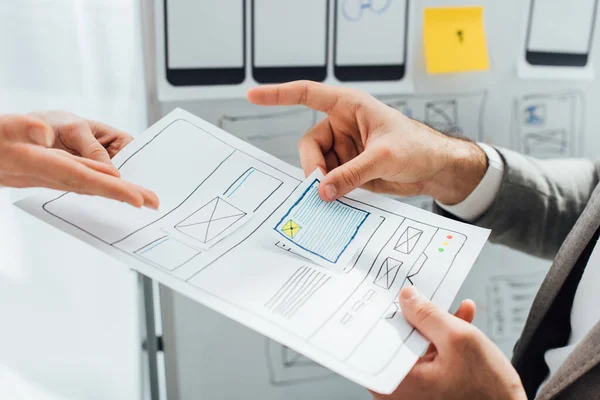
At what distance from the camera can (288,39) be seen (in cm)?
78

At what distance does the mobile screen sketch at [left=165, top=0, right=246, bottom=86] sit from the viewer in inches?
28.8

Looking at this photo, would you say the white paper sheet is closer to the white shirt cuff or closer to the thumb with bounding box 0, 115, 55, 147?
the thumb with bounding box 0, 115, 55, 147

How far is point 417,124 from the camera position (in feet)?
2.16

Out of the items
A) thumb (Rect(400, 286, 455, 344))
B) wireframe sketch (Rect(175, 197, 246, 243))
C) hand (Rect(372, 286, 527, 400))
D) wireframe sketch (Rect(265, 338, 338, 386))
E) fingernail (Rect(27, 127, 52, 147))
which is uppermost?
fingernail (Rect(27, 127, 52, 147))

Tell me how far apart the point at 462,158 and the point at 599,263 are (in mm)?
213

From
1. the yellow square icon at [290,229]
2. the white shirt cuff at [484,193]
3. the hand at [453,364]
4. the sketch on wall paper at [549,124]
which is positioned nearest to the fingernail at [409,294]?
the hand at [453,364]

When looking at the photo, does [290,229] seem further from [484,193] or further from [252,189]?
[484,193]

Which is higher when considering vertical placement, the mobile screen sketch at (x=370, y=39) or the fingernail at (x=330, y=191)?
the mobile screen sketch at (x=370, y=39)

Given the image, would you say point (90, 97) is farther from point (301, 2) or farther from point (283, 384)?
point (283, 384)

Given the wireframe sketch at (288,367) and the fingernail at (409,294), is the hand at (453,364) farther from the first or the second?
the wireframe sketch at (288,367)

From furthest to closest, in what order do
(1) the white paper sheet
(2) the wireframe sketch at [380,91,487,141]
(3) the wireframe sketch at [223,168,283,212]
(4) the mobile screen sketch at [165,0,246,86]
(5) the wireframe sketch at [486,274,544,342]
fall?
(5) the wireframe sketch at [486,274,544,342] < (2) the wireframe sketch at [380,91,487,141] < (4) the mobile screen sketch at [165,0,246,86] < (3) the wireframe sketch at [223,168,283,212] < (1) the white paper sheet

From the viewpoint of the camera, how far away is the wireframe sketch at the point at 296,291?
38 centimetres

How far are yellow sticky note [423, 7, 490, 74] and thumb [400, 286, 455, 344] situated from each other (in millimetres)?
511

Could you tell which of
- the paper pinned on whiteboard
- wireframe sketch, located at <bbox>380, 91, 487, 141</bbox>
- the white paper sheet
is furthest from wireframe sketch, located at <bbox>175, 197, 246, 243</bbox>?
the paper pinned on whiteboard
